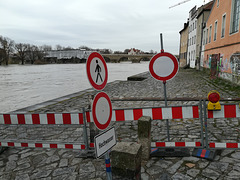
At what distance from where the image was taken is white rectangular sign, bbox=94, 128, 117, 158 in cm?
190

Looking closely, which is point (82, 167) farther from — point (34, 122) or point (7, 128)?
point (7, 128)

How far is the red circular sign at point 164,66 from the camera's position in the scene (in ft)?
11.6

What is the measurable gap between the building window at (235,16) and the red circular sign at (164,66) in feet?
40.8

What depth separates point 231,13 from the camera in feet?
45.6

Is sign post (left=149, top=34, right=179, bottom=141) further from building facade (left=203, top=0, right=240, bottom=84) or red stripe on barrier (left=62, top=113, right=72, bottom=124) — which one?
building facade (left=203, top=0, right=240, bottom=84)

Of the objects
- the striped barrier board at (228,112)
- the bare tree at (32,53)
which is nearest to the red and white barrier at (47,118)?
the striped barrier board at (228,112)

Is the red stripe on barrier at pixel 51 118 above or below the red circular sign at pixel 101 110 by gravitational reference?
below

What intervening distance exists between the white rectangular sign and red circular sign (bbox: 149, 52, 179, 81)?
188cm

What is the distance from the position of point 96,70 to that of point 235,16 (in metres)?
15.2

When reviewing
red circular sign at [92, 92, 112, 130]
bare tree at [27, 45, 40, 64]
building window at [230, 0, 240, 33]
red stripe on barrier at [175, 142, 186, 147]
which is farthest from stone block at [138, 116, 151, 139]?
bare tree at [27, 45, 40, 64]

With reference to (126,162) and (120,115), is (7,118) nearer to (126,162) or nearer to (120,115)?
(120,115)

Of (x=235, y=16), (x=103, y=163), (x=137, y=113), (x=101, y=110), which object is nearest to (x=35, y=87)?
(x=103, y=163)

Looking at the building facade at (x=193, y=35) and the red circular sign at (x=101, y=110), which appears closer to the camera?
the red circular sign at (x=101, y=110)

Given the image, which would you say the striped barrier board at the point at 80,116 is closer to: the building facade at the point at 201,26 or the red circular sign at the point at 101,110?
the red circular sign at the point at 101,110
